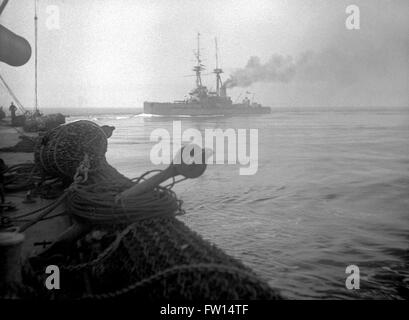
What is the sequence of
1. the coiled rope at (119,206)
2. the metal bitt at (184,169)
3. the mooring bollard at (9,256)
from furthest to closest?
the coiled rope at (119,206)
the metal bitt at (184,169)
the mooring bollard at (9,256)

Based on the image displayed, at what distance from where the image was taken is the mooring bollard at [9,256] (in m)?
→ 2.18

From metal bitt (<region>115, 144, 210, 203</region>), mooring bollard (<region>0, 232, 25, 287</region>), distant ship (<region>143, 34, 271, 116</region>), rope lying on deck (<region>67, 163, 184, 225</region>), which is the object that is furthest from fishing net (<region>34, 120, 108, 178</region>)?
distant ship (<region>143, 34, 271, 116</region>)

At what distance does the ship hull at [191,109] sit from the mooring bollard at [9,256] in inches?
3225

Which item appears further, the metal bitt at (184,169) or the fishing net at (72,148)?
the fishing net at (72,148)

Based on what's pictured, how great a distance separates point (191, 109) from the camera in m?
83.5

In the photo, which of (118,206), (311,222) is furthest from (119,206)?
(311,222)

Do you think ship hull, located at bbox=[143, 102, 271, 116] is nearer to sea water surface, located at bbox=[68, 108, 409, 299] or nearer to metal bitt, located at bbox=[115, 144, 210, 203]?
sea water surface, located at bbox=[68, 108, 409, 299]

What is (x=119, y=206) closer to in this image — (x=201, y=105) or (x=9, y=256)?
(x=9, y=256)

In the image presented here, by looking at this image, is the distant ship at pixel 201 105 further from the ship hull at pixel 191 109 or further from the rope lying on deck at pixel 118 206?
the rope lying on deck at pixel 118 206

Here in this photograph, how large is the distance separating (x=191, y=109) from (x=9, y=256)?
8231 centimetres

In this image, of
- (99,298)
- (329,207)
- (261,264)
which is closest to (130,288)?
(99,298)

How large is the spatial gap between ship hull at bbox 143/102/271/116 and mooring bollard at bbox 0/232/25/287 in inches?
3225

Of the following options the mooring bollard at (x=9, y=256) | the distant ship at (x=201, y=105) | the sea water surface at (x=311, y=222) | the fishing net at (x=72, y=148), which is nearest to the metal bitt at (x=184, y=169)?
the mooring bollard at (x=9, y=256)
